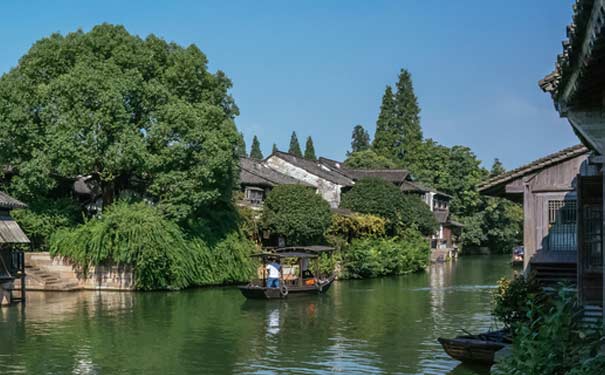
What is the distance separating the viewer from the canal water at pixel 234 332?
55.7 ft

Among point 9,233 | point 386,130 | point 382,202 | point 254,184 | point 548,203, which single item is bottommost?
point 9,233

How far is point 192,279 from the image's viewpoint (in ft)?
116

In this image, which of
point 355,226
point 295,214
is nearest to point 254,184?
point 295,214

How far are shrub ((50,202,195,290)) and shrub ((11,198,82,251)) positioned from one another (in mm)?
723

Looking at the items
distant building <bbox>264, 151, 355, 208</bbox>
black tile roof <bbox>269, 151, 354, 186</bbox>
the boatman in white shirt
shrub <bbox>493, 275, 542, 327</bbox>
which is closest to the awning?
the boatman in white shirt

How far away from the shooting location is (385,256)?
47312mm

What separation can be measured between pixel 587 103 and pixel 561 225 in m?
10.7

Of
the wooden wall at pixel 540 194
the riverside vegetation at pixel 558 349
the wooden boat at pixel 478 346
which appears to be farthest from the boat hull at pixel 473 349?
the riverside vegetation at pixel 558 349

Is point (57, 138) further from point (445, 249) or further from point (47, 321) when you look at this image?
point (445, 249)

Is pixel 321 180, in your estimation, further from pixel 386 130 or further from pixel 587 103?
pixel 587 103

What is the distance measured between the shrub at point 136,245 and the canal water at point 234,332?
3.65 ft

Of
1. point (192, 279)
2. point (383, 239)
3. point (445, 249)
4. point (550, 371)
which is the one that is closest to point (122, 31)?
point (192, 279)

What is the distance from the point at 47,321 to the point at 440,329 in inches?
452

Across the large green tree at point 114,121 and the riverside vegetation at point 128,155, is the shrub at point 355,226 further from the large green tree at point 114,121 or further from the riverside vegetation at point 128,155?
the large green tree at point 114,121
